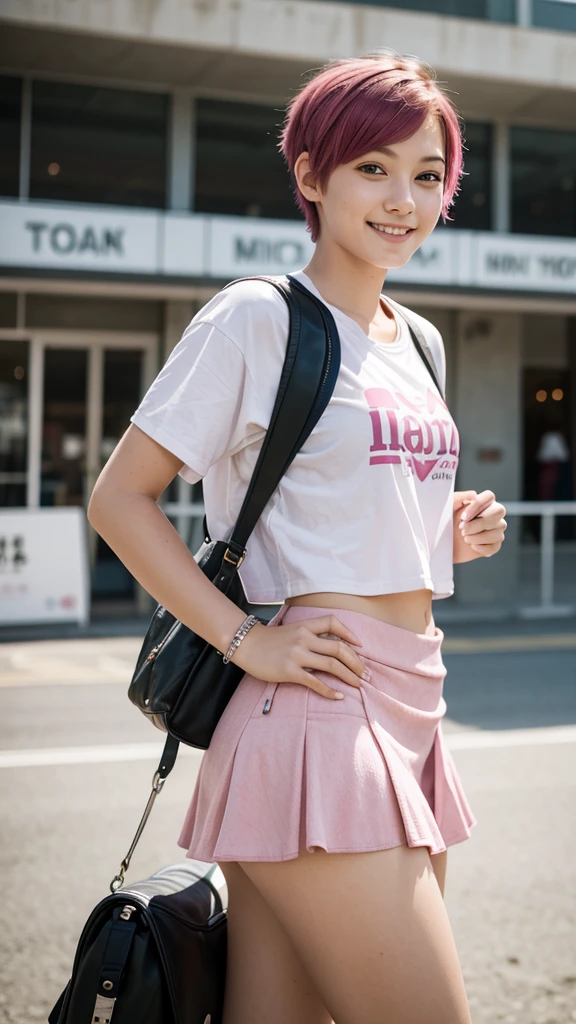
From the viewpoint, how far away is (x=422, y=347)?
205 centimetres

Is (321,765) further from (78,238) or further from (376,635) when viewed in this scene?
(78,238)

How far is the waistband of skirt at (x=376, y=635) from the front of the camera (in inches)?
69.0

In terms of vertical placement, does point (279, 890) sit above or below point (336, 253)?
below

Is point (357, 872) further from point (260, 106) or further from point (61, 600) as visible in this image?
point (260, 106)

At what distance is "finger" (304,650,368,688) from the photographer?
5.54ft

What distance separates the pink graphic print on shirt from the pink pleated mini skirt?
0.87 ft

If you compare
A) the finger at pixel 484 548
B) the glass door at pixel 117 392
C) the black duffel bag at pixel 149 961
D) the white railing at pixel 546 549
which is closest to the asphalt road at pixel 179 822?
the black duffel bag at pixel 149 961

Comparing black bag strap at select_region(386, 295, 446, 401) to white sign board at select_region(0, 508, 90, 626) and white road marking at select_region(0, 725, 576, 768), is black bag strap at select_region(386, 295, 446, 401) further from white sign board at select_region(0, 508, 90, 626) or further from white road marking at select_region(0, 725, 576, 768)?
white sign board at select_region(0, 508, 90, 626)

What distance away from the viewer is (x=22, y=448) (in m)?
13.5

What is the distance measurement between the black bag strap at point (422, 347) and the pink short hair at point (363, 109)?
32cm

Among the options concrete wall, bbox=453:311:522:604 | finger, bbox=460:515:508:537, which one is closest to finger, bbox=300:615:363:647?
finger, bbox=460:515:508:537

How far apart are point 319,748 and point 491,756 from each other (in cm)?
449

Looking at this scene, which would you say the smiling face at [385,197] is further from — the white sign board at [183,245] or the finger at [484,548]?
the white sign board at [183,245]

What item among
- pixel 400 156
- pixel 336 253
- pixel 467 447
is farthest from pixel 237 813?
pixel 467 447
